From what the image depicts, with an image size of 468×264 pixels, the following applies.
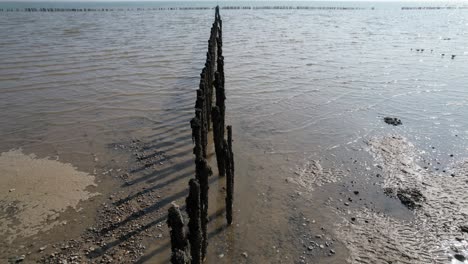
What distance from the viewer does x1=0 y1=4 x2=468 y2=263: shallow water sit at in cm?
802

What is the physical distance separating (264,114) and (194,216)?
8.62 meters

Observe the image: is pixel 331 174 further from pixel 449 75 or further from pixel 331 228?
pixel 449 75

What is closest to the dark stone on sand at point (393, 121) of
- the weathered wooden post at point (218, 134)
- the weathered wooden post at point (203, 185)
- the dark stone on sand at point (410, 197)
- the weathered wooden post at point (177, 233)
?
the dark stone on sand at point (410, 197)

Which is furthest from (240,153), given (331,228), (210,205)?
(331,228)

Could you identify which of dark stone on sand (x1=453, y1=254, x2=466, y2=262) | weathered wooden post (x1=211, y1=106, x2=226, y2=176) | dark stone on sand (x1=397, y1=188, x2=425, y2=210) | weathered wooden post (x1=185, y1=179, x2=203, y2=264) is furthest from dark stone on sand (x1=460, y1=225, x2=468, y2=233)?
weathered wooden post (x1=185, y1=179, x2=203, y2=264)

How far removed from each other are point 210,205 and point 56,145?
586cm

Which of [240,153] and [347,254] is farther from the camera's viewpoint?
[240,153]

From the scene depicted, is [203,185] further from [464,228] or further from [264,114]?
[264,114]

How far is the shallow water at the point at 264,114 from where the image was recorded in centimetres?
802

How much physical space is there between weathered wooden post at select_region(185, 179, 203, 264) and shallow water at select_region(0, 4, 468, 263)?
149 centimetres

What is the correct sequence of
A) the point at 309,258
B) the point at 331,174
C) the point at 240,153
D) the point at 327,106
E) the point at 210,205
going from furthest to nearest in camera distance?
the point at 327,106, the point at 240,153, the point at 331,174, the point at 210,205, the point at 309,258

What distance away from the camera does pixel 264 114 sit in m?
13.2

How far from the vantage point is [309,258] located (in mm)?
6480

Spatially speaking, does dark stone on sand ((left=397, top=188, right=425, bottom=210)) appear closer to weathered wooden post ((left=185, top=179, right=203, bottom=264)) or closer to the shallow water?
the shallow water
